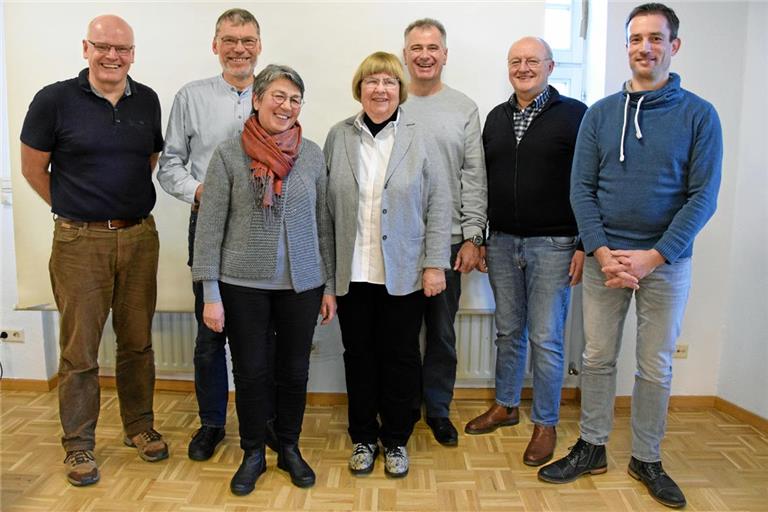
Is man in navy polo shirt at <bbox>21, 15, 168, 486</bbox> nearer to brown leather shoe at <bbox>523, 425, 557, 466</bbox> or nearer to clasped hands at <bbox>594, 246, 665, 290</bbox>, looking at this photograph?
brown leather shoe at <bbox>523, 425, 557, 466</bbox>

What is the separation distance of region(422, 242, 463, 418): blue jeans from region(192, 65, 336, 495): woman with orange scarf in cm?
67

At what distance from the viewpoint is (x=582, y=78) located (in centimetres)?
306

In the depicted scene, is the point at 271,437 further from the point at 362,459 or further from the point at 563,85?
the point at 563,85

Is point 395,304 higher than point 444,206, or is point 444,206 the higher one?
point 444,206

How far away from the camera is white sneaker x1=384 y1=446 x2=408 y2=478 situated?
2309 mm

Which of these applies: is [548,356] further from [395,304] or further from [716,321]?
[716,321]

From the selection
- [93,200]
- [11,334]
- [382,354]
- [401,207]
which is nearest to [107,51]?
[93,200]

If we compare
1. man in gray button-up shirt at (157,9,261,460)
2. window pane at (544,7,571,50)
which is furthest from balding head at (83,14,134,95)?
window pane at (544,7,571,50)

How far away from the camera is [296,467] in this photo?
2.27 m

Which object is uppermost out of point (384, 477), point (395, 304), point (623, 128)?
point (623, 128)

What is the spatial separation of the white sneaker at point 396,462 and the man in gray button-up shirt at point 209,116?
80cm

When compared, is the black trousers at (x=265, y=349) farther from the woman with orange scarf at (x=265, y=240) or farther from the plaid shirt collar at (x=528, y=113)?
the plaid shirt collar at (x=528, y=113)

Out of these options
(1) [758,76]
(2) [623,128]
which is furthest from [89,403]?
(1) [758,76]

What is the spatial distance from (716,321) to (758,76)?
1.15 m
